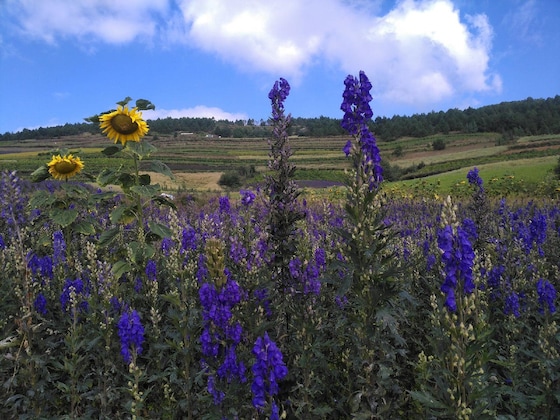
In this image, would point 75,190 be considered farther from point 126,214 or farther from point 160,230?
point 160,230

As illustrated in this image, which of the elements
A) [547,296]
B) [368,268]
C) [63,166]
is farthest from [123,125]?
[547,296]

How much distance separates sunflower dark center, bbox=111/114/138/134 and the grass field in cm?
2352

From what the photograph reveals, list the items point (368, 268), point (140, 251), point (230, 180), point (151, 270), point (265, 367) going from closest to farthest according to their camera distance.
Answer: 1. point (265, 367)
2. point (368, 268)
3. point (140, 251)
4. point (151, 270)
5. point (230, 180)

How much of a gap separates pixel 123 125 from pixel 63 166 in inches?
63.5

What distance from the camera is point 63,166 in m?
6.89

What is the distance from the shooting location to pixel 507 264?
6.19 meters

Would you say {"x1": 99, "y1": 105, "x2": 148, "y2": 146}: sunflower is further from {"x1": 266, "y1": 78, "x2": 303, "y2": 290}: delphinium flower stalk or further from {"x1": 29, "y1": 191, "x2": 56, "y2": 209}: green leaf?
{"x1": 266, "y1": 78, "x2": 303, "y2": 290}: delphinium flower stalk

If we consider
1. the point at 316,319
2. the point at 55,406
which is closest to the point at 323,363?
the point at 316,319

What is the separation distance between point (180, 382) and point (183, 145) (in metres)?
107

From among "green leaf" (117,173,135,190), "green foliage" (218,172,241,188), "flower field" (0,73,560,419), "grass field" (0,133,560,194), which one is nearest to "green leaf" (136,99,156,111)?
"flower field" (0,73,560,419)

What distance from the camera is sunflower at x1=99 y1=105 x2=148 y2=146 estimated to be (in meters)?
6.20

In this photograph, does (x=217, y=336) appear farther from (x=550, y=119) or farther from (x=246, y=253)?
(x=550, y=119)

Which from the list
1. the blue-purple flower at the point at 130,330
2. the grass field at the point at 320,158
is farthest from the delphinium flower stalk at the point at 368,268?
the grass field at the point at 320,158

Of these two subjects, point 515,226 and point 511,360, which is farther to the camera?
point 515,226
